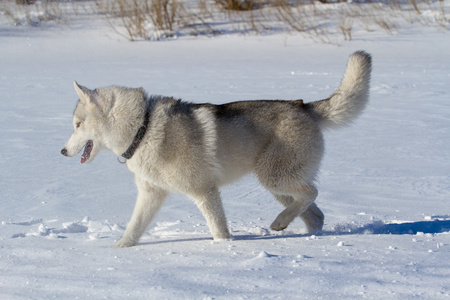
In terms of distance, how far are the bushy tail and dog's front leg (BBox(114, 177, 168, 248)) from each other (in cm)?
138

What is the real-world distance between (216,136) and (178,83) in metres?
7.08

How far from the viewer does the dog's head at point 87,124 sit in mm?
4105

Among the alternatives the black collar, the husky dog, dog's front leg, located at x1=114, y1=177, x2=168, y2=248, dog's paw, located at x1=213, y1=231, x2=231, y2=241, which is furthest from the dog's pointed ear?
dog's paw, located at x1=213, y1=231, x2=231, y2=241

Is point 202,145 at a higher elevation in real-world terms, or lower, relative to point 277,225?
higher

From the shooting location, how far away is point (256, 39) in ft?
58.3

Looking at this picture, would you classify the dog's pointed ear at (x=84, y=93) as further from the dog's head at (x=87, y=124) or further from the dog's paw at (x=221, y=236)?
the dog's paw at (x=221, y=236)

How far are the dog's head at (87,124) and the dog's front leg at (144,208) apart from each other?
40cm

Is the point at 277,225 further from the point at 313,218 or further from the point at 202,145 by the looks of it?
the point at 202,145

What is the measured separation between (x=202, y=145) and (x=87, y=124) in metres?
0.85

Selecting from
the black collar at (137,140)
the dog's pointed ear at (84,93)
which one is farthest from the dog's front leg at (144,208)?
the dog's pointed ear at (84,93)

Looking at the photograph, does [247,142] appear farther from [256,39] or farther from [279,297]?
[256,39]

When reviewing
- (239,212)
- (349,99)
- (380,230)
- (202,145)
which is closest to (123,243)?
(202,145)

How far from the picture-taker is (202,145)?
4039 millimetres

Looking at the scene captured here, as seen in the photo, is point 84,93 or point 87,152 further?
point 87,152
